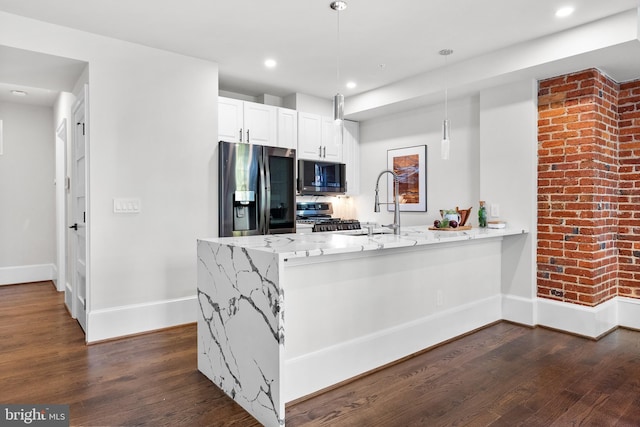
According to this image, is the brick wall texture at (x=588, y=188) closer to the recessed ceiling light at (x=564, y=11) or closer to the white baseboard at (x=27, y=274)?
the recessed ceiling light at (x=564, y=11)

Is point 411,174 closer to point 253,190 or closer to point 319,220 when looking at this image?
point 319,220

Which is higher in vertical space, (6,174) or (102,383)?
(6,174)

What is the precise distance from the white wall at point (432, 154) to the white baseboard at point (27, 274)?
4.50 m

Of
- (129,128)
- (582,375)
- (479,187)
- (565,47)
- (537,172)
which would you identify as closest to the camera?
(582,375)

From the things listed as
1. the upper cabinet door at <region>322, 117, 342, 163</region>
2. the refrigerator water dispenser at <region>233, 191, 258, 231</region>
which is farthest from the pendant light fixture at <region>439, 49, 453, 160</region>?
the refrigerator water dispenser at <region>233, 191, 258, 231</region>

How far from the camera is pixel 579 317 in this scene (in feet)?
11.0

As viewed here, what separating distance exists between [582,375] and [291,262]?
2.06 metres

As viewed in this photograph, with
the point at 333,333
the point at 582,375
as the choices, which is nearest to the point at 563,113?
the point at 582,375

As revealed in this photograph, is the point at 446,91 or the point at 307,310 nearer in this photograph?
the point at 307,310

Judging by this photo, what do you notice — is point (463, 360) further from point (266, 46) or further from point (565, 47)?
point (266, 46)

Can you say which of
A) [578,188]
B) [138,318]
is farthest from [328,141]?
[138,318]

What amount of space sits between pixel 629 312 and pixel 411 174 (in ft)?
8.36

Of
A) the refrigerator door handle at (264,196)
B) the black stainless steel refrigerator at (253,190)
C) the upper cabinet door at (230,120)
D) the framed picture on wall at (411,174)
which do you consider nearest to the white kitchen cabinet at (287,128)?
the black stainless steel refrigerator at (253,190)

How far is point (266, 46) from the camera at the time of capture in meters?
3.48
